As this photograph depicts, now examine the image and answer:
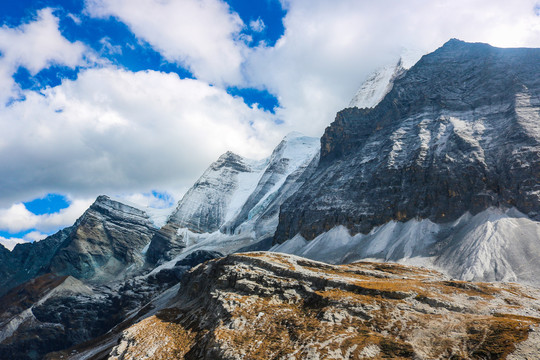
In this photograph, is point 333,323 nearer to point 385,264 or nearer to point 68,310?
point 385,264

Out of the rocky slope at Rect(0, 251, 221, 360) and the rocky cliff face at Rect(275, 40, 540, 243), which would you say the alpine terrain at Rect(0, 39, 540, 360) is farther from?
the rocky slope at Rect(0, 251, 221, 360)

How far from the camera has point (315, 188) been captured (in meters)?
148

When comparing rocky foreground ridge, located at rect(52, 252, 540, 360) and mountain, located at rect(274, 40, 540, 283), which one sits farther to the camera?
mountain, located at rect(274, 40, 540, 283)

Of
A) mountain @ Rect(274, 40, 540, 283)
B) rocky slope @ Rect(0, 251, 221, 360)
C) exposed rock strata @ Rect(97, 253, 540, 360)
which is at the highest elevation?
mountain @ Rect(274, 40, 540, 283)

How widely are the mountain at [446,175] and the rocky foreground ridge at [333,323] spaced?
46560 mm

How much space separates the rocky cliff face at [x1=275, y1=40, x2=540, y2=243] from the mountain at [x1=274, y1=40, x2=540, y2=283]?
36 centimetres

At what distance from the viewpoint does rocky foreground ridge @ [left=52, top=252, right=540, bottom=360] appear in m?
21.3

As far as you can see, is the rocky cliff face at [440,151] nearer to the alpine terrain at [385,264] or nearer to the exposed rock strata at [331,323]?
the alpine terrain at [385,264]

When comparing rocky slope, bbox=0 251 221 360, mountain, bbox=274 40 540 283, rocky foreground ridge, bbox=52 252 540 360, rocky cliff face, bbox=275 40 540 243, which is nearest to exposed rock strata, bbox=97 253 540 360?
rocky foreground ridge, bbox=52 252 540 360

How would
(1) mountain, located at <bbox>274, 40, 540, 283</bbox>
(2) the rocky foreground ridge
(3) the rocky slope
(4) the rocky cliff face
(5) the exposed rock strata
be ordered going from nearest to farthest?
(2) the rocky foreground ridge
(5) the exposed rock strata
(1) mountain, located at <bbox>274, 40, 540, 283</bbox>
(4) the rocky cliff face
(3) the rocky slope

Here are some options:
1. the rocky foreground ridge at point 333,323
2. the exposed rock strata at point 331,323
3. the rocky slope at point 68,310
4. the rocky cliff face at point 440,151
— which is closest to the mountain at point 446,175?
the rocky cliff face at point 440,151

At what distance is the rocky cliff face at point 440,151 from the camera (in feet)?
309

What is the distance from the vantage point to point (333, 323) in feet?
90.0

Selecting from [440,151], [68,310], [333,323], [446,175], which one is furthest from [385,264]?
[68,310]
